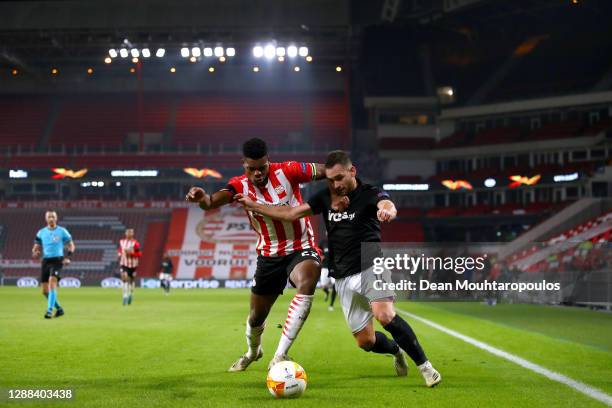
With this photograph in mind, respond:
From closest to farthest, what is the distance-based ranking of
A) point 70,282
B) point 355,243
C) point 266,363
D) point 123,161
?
point 355,243, point 266,363, point 70,282, point 123,161

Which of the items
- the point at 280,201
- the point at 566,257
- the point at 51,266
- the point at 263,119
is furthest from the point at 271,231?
the point at 263,119

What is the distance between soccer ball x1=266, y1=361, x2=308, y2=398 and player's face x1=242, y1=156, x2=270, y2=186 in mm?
2497

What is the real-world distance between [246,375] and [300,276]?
4.72 feet

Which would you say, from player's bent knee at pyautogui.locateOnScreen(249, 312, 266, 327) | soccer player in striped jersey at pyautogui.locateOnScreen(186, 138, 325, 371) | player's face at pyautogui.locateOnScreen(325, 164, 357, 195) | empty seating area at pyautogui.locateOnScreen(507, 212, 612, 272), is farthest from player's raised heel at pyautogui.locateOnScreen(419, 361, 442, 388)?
empty seating area at pyautogui.locateOnScreen(507, 212, 612, 272)

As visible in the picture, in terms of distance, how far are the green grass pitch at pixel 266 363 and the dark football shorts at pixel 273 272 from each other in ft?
→ 3.44

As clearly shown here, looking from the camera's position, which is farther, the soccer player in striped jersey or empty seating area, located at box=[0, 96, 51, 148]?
empty seating area, located at box=[0, 96, 51, 148]

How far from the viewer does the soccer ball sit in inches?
304

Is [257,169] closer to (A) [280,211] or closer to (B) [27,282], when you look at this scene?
(A) [280,211]

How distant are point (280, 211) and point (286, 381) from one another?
194 cm

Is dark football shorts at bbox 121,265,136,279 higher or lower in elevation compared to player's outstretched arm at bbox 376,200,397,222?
lower

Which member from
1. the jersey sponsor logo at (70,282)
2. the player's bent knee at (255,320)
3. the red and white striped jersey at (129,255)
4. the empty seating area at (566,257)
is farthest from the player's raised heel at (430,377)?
the jersey sponsor logo at (70,282)

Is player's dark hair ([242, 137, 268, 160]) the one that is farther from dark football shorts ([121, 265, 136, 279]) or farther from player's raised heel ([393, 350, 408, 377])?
dark football shorts ([121, 265, 136, 279])

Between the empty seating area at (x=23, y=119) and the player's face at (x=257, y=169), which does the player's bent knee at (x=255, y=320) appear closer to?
the player's face at (x=257, y=169)

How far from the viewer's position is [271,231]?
970 centimetres
